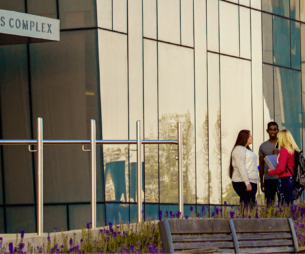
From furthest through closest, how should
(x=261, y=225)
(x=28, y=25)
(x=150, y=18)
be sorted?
(x=150, y=18) < (x=28, y=25) < (x=261, y=225)

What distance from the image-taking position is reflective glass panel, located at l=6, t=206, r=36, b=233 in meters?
13.2

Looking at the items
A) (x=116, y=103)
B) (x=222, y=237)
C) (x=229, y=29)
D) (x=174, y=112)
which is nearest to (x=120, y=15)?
(x=116, y=103)

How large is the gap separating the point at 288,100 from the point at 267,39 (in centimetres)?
266

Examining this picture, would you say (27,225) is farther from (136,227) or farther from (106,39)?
(136,227)

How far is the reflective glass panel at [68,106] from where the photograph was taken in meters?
12.4

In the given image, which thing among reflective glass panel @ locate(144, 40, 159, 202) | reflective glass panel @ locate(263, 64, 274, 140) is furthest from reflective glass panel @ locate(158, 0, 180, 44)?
reflective glass panel @ locate(263, 64, 274, 140)

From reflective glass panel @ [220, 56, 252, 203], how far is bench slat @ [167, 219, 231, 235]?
37.2ft

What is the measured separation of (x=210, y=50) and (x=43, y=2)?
5264mm

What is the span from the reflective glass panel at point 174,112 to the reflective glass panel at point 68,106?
206cm

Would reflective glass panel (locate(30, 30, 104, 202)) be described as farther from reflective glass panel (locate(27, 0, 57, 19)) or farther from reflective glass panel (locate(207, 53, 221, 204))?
reflective glass panel (locate(207, 53, 221, 204))

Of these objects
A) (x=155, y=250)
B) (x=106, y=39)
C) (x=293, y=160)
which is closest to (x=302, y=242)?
(x=155, y=250)

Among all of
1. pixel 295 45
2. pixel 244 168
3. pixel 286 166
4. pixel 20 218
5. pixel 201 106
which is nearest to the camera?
pixel 244 168

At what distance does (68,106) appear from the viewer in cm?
1259

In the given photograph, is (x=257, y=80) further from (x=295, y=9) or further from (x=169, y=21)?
(x=295, y=9)
